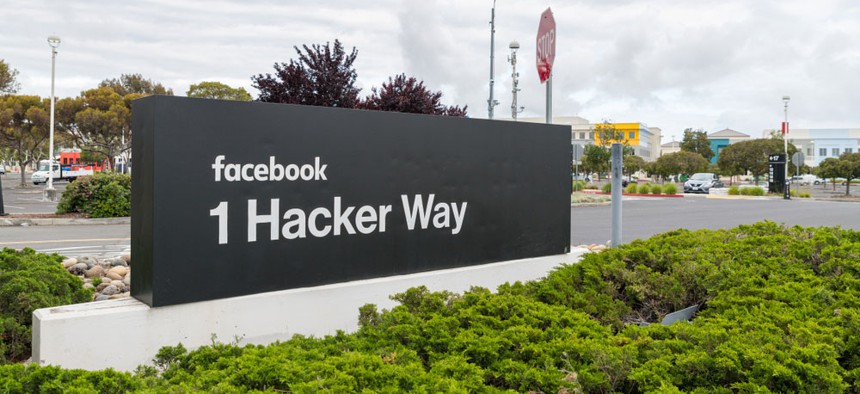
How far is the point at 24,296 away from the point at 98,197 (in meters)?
15.1

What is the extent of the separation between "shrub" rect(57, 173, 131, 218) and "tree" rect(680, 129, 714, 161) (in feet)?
280

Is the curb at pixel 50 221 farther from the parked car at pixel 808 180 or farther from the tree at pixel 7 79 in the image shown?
the parked car at pixel 808 180

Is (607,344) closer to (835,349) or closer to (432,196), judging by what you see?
(835,349)

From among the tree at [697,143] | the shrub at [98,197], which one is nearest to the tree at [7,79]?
the shrub at [98,197]

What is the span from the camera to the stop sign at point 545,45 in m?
7.98

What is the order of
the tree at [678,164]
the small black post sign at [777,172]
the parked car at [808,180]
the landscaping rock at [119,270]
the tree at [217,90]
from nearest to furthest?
the landscaping rock at [119,270] < the small black post sign at [777,172] < the tree at [217,90] < the tree at [678,164] < the parked car at [808,180]

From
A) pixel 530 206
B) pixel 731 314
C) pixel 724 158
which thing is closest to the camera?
pixel 731 314

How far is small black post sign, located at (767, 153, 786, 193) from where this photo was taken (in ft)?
144

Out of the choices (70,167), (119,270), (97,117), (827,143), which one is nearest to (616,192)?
(119,270)

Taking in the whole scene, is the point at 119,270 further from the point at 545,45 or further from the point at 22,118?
the point at 22,118

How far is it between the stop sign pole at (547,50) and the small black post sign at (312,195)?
1.83 m

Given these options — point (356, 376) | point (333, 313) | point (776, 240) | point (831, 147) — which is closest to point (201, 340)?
point (333, 313)

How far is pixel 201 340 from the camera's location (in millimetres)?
4223

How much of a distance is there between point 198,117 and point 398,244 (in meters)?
1.86
